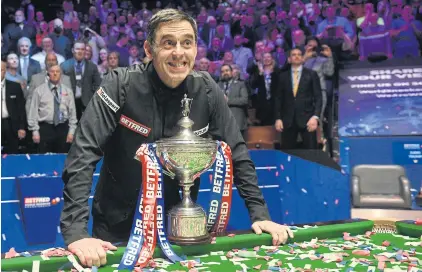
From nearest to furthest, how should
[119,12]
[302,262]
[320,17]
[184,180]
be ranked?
[302,262], [184,180], [320,17], [119,12]

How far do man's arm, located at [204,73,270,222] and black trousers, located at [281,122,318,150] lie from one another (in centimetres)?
445

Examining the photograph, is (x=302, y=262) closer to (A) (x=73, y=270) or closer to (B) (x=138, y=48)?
(A) (x=73, y=270)

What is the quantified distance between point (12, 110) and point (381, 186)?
14.6 feet

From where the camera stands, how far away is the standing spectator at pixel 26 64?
7180 mm

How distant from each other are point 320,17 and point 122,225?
6.40 m

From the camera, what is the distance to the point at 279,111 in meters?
6.43

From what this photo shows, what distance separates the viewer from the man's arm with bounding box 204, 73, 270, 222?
1919mm

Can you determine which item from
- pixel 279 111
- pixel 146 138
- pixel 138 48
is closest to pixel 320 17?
pixel 279 111

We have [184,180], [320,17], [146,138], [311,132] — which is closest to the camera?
[184,180]

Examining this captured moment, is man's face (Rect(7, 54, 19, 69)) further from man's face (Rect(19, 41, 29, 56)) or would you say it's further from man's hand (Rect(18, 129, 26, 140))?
man's hand (Rect(18, 129, 26, 140))

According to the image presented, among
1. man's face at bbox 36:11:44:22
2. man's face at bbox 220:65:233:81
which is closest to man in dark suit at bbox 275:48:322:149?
man's face at bbox 220:65:233:81

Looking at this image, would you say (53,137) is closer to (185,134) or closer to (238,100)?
(238,100)

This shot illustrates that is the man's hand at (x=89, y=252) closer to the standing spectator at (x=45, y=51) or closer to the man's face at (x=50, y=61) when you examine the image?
the man's face at (x=50, y=61)

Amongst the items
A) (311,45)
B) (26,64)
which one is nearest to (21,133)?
(26,64)
